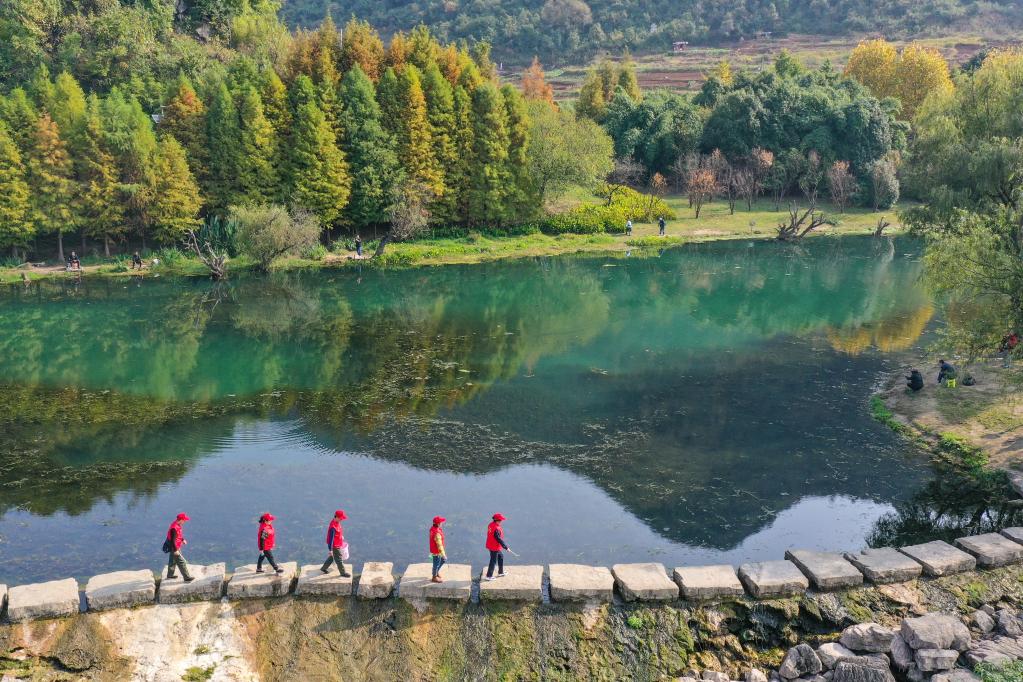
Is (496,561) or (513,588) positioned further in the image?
(496,561)

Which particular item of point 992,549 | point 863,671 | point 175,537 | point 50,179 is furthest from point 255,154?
point 863,671

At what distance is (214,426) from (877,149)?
246ft

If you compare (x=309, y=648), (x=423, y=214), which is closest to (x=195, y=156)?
(x=423, y=214)

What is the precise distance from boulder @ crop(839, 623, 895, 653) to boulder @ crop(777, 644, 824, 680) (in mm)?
896

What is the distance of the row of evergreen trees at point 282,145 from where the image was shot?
204 ft

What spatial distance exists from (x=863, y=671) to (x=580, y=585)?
5784 mm

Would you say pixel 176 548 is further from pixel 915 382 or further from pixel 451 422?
pixel 915 382

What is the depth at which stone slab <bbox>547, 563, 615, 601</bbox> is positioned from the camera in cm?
1872

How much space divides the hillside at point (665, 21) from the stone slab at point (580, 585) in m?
147

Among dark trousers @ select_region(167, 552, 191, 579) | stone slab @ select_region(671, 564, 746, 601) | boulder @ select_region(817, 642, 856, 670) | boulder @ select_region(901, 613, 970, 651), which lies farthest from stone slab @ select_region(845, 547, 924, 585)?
dark trousers @ select_region(167, 552, 191, 579)

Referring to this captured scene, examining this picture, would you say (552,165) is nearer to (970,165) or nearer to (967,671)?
(970,165)

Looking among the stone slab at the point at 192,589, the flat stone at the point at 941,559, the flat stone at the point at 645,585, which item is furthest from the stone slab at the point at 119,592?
the flat stone at the point at 941,559

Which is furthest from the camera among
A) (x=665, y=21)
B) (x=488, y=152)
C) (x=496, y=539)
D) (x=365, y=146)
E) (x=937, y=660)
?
(x=665, y=21)

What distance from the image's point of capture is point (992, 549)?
20.4 metres
